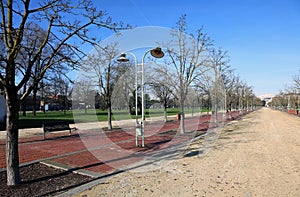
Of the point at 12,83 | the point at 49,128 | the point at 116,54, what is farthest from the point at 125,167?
the point at 116,54

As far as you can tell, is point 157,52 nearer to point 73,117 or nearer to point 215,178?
point 215,178

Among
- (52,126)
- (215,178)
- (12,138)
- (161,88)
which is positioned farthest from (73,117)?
(215,178)

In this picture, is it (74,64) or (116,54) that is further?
(116,54)

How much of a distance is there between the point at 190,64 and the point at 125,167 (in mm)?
9430

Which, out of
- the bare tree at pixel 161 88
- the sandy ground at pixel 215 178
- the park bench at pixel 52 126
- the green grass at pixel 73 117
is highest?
the bare tree at pixel 161 88

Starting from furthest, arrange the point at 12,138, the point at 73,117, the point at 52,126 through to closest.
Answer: the point at 73,117
the point at 52,126
the point at 12,138

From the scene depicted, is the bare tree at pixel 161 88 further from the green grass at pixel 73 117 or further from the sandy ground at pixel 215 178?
the sandy ground at pixel 215 178

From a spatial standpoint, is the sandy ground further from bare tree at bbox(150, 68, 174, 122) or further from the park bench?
bare tree at bbox(150, 68, 174, 122)

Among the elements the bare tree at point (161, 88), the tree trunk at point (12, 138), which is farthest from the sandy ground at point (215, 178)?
the bare tree at point (161, 88)

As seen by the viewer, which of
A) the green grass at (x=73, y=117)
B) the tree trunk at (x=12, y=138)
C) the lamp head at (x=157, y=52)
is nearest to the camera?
the tree trunk at (x=12, y=138)

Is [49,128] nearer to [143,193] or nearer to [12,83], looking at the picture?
[12,83]

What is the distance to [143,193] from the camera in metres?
4.39

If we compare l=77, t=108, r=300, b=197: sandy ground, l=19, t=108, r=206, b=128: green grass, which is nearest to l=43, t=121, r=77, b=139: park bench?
l=19, t=108, r=206, b=128: green grass

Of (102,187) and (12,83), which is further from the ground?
(12,83)
